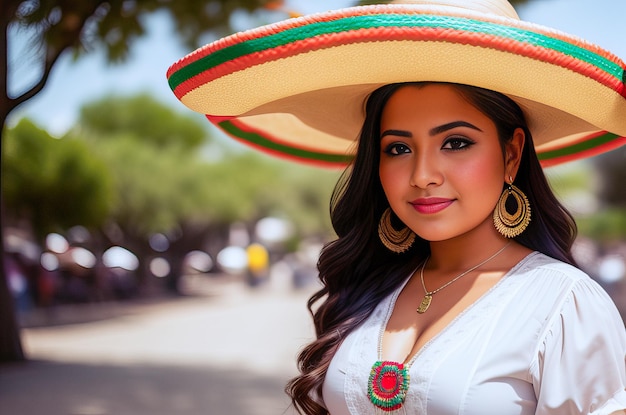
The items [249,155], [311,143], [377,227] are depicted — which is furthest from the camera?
[249,155]

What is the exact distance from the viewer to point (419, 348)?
5.94ft

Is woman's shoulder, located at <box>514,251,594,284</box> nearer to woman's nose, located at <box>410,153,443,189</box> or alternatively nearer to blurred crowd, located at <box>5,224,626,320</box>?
woman's nose, located at <box>410,153,443,189</box>

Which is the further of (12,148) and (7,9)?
(12,148)

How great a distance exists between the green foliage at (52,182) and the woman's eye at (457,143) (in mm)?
12552

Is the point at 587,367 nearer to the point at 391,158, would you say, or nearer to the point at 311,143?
the point at 391,158

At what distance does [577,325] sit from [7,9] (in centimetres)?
711

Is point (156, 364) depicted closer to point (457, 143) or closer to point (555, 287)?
point (457, 143)

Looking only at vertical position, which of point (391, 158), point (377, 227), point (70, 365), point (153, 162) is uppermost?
point (153, 162)

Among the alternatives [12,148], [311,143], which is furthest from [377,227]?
[12,148]

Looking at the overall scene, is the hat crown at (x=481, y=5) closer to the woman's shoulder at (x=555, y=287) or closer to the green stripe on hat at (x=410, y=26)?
the green stripe on hat at (x=410, y=26)

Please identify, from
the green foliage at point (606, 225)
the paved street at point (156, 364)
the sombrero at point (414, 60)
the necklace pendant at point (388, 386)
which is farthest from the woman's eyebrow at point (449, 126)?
the green foliage at point (606, 225)

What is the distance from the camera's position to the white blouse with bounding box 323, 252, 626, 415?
155 cm

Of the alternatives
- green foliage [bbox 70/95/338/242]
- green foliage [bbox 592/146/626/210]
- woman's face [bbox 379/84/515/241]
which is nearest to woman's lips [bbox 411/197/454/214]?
woman's face [bbox 379/84/515/241]

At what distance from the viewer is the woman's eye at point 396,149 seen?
199 centimetres
